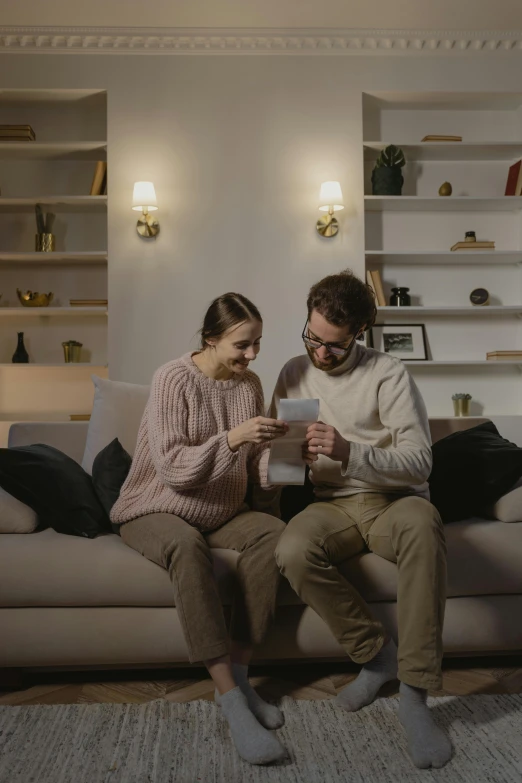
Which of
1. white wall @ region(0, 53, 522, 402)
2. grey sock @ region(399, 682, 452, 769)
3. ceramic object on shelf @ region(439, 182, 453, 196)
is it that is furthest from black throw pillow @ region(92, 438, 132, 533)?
ceramic object on shelf @ region(439, 182, 453, 196)

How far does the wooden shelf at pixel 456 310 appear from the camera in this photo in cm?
438

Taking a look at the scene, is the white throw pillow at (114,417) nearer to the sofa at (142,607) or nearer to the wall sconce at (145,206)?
the sofa at (142,607)

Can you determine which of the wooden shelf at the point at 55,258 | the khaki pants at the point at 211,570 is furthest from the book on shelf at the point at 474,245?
the khaki pants at the point at 211,570

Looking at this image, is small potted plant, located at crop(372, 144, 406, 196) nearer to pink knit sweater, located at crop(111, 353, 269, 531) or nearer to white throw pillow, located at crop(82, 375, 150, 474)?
white throw pillow, located at crop(82, 375, 150, 474)

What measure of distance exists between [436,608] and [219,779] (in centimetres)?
59

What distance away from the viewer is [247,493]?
7.26 feet

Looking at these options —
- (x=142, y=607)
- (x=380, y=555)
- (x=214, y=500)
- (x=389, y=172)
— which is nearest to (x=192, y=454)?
(x=214, y=500)

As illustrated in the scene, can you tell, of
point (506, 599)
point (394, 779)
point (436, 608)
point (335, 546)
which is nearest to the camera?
point (394, 779)

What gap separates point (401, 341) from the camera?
14.9 ft

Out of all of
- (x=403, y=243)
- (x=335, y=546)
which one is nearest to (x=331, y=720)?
(x=335, y=546)

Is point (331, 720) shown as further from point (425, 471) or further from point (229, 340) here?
point (229, 340)

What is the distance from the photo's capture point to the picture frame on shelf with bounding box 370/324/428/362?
4527mm

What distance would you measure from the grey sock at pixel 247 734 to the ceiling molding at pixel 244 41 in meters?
3.84

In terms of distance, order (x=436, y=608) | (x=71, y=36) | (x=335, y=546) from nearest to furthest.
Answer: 1. (x=436, y=608)
2. (x=335, y=546)
3. (x=71, y=36)
